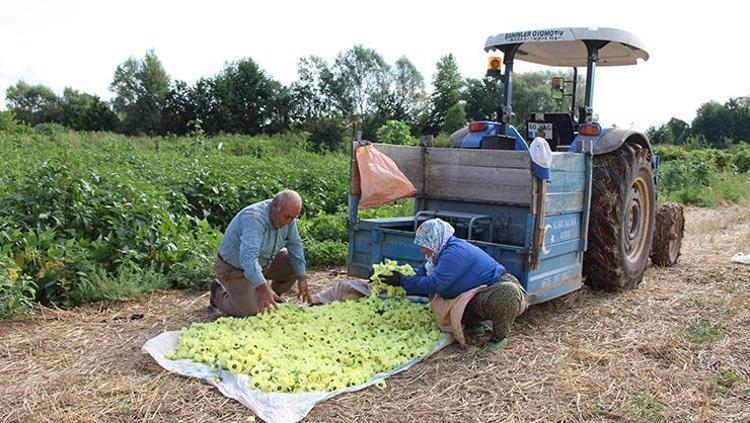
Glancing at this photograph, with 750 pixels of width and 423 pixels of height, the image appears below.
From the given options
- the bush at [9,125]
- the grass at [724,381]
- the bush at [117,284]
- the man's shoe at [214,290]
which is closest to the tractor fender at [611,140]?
the grass at [724,381]

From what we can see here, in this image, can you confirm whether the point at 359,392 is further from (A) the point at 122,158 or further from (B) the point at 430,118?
(B) the point at 430,118

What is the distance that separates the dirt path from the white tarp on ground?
0.06m

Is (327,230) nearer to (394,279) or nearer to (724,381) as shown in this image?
(394,279)

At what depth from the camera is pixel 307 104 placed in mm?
49594

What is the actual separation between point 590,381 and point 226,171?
7137 millimetres

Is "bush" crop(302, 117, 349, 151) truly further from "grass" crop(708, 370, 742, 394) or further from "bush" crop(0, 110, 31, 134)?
"grass" crop(708, 370, 742, 394)

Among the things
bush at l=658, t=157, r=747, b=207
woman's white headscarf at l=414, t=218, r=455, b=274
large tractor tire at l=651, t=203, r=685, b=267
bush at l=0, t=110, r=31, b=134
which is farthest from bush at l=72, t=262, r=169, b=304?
bush at l=0, t=110, r=31, b=134

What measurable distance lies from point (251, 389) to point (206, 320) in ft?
5.80

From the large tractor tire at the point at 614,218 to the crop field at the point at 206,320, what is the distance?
0.75 feet

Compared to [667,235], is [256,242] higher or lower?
higher

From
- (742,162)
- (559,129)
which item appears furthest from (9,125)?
(742,162)

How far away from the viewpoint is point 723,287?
23.3 feet

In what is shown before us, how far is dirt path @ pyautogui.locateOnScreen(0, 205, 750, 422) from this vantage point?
3.92 m

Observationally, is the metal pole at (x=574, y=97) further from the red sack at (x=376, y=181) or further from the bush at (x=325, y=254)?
the bush at (x=325, y=254)
